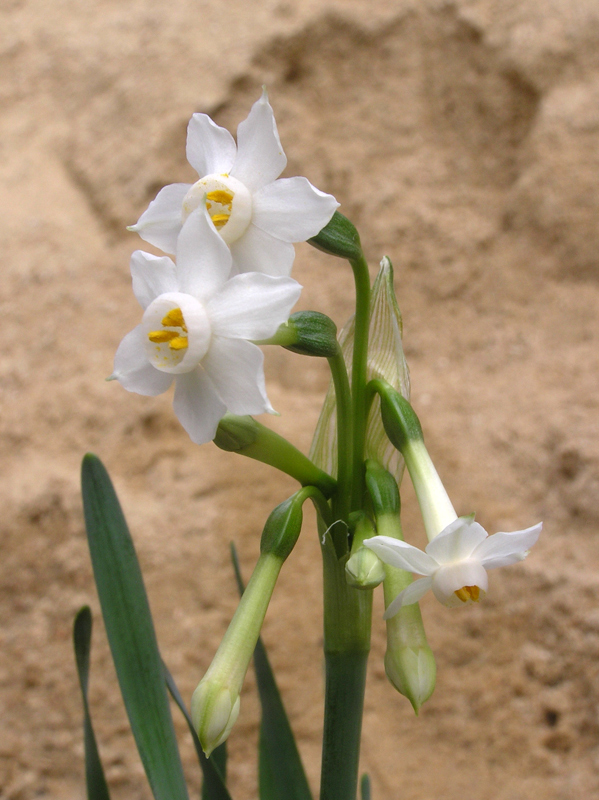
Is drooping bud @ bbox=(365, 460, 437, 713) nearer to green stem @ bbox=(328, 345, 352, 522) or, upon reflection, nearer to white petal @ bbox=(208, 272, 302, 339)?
green stem @ bbox=(328, 345, 352, 522)

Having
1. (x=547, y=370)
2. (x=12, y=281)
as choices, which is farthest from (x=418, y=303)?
(x=12, y=281)

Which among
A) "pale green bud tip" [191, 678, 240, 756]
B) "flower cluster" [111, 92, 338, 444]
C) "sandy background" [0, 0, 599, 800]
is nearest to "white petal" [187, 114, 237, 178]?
"flower cluster" [111, 92, 338, 444]

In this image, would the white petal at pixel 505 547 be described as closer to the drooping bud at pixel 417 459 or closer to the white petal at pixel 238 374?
the drooping bud at pixel 417 459

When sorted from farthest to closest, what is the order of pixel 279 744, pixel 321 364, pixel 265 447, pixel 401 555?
pixel 321 364, pixel 279 744, pixel 265 447, pixel 401 555

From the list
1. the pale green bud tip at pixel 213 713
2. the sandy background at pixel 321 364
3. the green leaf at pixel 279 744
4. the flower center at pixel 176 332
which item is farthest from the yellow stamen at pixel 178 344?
the sandy background at pixel 321 364

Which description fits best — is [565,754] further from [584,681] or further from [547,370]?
[547,370]

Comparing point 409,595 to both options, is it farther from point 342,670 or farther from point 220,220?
point 220,220

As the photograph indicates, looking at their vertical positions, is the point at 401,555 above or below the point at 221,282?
below

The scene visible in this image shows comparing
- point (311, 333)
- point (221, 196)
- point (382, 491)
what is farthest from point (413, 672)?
point (221, 196)
